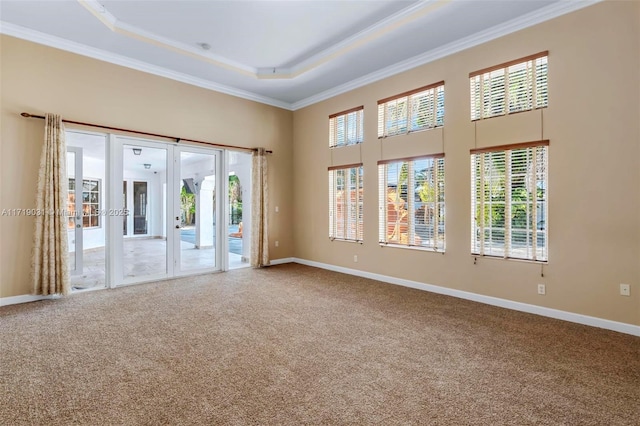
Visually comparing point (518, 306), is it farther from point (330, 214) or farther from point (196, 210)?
point (196, 210)

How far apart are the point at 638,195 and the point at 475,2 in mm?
2640

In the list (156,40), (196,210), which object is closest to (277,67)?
(156,40)

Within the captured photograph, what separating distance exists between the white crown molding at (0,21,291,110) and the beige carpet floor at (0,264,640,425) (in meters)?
3.53

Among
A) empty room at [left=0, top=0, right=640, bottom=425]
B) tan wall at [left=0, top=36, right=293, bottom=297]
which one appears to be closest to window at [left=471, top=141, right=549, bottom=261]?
empty room at [left=0, top=0, right=640, bottom=425]

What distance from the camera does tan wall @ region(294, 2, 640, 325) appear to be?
3.22 m

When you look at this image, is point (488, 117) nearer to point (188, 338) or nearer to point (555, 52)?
point (555, 52)

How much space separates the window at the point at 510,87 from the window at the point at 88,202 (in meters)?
6.10

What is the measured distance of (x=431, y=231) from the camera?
4.76 meters

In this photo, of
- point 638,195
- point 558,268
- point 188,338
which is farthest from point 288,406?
point 638,195

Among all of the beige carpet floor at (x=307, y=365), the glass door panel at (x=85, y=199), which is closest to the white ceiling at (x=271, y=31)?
the glass door panel at (x=85, y=199)

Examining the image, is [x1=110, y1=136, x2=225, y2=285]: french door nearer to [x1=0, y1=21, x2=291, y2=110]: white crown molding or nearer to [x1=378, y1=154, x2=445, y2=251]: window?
[x1=0, y1=21, x2=291, y2=110]: white crown molding

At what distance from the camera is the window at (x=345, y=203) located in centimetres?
586

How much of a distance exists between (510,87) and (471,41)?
862 mm

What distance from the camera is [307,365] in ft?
8.45
